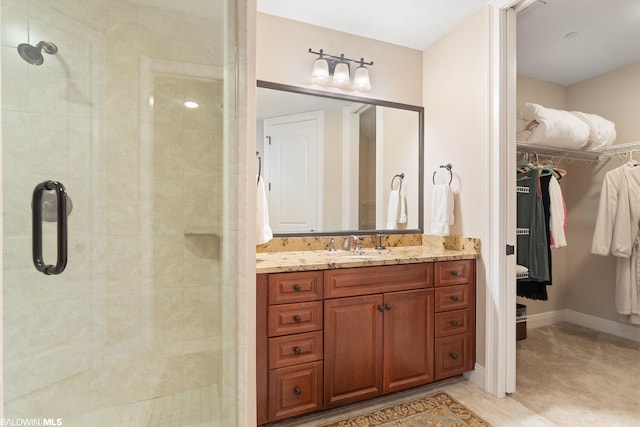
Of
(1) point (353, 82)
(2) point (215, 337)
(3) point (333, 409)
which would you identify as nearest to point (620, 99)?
(1) point (353, 82)

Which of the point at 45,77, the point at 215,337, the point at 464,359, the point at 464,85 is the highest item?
the point at 464,85

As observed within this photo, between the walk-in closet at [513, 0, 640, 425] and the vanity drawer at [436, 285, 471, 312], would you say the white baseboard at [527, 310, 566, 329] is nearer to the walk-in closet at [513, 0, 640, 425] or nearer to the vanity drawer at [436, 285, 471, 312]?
→ the walk-in closet at [513, 0, 640, 425]

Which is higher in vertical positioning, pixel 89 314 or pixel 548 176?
pixel 548 176

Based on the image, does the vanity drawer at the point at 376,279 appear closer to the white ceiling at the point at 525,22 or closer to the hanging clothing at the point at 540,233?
the hanging clothing at the point at 540,233

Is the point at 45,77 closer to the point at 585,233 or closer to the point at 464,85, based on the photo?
the point at 464,85

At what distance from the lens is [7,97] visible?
1.23 meters

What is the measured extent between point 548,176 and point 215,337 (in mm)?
2729

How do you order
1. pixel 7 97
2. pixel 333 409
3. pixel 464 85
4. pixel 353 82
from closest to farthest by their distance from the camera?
1. pixel 7 97
2. pixel 333 409
3. pixel 464 85
4. pixel 353 82

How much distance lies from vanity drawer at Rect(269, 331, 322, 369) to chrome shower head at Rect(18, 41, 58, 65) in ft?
5.30

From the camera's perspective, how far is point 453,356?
2088 mm

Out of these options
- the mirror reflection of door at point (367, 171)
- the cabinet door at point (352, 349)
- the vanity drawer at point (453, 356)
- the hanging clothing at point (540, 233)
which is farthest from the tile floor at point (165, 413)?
the hanging clothing at point (540, 233)

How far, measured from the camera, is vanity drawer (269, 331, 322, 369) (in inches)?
63.6

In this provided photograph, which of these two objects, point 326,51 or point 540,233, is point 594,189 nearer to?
point 540,233

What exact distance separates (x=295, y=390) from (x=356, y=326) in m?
0.46
